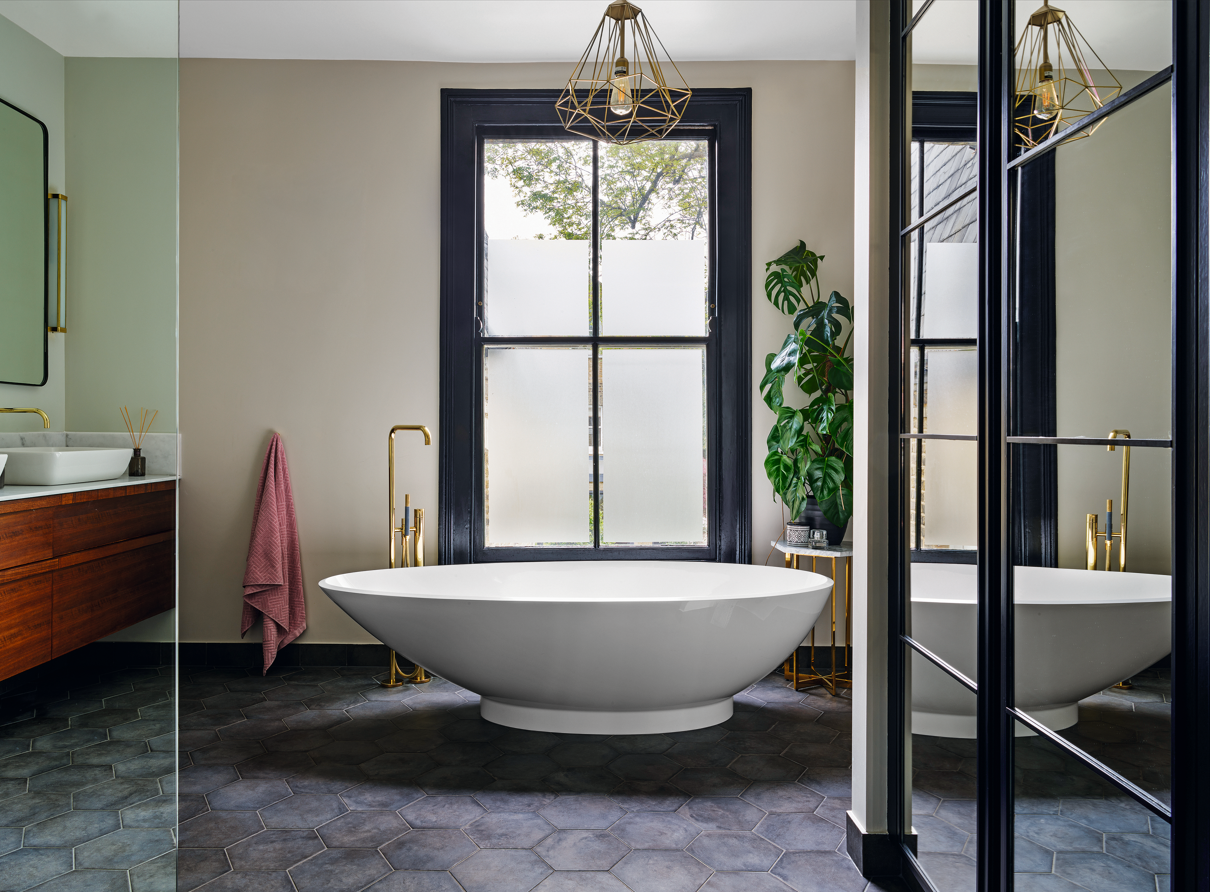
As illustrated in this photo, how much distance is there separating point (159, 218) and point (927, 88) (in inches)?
61.9

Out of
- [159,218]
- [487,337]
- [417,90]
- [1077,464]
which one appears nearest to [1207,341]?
[1077,464]

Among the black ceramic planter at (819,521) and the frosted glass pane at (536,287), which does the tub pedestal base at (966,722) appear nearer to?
the black ceramic planter at (819,521)

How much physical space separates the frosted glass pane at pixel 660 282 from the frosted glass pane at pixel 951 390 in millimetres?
1943

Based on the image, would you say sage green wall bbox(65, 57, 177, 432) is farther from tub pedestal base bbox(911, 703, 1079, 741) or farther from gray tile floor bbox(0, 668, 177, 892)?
tub pedestal base bbox(911, 703, 1079, 741)

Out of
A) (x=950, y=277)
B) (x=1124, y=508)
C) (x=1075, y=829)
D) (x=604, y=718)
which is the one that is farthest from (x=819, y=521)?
(x=1124, y=508)

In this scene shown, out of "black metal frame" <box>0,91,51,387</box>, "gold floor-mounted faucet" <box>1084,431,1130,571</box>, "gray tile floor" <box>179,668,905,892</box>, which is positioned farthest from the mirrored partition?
"gold floor-mounted faucet" <box>1084,431,1130,571</box>

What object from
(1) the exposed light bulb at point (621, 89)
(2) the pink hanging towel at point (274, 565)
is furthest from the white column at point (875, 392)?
(2) the pink hanging towel at point (274, 565)

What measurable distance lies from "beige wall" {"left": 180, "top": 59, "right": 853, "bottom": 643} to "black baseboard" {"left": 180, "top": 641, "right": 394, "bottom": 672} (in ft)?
0.20

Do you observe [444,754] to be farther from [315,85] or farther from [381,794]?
[315,85]

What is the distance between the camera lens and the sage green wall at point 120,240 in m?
1.12

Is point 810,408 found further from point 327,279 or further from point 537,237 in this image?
point 327,279

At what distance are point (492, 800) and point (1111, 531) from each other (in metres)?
1.80

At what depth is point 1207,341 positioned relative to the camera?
88cm

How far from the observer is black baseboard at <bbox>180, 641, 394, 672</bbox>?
135 inches
